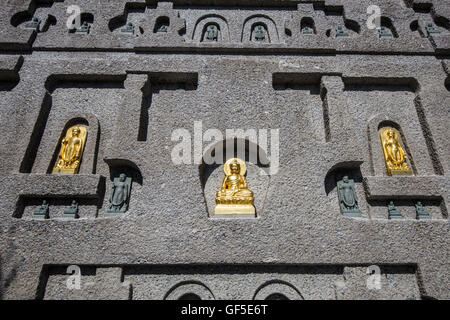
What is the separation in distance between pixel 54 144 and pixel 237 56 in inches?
148

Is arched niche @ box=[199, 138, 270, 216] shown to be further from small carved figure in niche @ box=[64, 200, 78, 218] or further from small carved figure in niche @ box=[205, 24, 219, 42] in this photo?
small carved figure in niche @ box=[205, 24, 219, 42]

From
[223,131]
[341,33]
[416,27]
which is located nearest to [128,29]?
[223,131]

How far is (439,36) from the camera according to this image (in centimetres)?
670

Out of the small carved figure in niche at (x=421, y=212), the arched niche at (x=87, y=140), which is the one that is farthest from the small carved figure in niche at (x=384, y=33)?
the arched niche at (x=87, y=140)

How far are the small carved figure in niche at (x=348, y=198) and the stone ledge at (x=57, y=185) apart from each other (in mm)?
3889

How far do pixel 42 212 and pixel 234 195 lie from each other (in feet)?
9.77

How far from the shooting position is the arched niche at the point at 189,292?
4637 millimetres

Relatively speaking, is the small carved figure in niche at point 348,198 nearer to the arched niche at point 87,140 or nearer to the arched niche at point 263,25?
the arched niche at point 263,25

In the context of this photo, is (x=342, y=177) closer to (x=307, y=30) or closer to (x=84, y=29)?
(x=307, y=30)

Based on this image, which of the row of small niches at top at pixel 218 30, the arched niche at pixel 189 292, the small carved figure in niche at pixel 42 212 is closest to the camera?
the arched niche at pixel 189 292

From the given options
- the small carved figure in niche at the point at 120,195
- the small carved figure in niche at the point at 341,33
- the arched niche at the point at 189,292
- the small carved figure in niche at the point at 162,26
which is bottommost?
the arched niche at the point at 189,292

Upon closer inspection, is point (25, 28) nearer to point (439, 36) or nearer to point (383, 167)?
point (383, 167)

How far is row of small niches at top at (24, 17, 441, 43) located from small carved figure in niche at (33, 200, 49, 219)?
376 centimetres

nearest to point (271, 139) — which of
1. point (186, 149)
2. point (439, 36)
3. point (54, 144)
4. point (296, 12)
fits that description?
point (186, 149)
